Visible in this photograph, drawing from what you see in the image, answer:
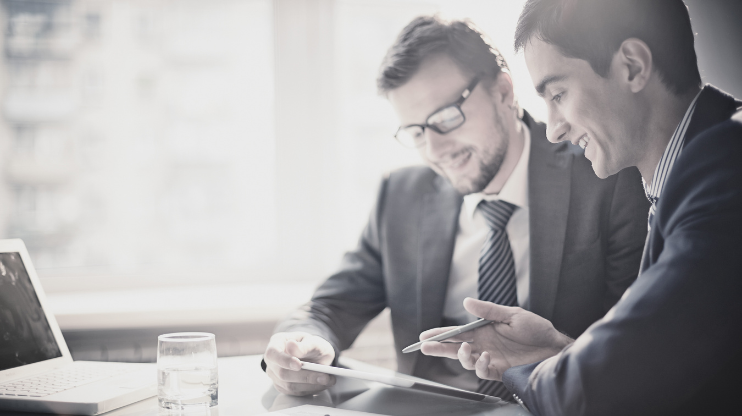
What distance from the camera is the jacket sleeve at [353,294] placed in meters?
1.36

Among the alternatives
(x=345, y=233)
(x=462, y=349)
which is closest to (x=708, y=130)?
(x=462, y=349)

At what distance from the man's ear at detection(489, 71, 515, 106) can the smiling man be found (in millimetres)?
550

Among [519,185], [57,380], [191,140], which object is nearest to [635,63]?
[519,185]

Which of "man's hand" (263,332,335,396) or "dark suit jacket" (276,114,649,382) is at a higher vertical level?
"dark suit jacket" (276,114,649,382)

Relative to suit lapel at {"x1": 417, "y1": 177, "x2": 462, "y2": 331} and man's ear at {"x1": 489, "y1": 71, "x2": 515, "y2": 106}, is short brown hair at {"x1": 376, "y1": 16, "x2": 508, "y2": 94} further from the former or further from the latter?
suit lapel at {"x1": 417, "y1": 177, "x2": 462, "y2": 331}

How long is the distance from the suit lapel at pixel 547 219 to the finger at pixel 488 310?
22cm

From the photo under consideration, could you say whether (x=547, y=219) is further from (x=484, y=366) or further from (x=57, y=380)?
(x=57, y=380)

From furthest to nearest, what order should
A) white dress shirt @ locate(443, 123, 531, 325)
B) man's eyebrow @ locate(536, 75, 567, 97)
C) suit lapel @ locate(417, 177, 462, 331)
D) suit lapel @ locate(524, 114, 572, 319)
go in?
suit lapel @ locate(417, 177, 462, 331) → white dress shirt @ locate(443, 123, 531, 325) → suit lapel @ locate(524, 114, 572, 319) → man's eyebrow @ locate(536, 75, 567, 97)

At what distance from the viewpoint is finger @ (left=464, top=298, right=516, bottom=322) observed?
83cm

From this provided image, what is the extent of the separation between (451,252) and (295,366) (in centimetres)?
58

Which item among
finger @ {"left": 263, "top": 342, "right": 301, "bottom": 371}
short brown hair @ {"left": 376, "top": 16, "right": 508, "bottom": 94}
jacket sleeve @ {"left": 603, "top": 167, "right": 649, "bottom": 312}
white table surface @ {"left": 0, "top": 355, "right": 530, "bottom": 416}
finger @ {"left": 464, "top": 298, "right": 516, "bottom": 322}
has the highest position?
short brown hair @ {"left": 376, "top": 16, "right": 508, "bottom": 94}

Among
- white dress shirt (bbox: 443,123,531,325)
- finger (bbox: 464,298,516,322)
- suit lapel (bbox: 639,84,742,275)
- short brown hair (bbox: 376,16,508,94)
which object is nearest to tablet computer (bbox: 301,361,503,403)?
finger (bbox: 464,298,516,322)

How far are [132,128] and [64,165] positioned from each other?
27cm

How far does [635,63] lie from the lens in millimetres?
680
